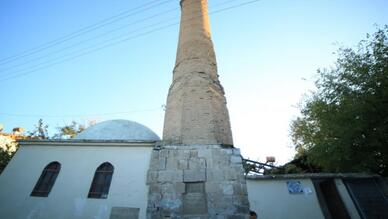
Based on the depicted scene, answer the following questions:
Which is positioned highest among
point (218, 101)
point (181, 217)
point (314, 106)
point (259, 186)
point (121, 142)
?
point (314, 106)

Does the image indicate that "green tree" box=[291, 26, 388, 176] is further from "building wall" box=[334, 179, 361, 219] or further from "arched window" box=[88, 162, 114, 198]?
"arched window" box=[88, 162, 114, 198]

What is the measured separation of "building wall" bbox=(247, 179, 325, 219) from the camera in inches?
325

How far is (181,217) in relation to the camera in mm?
5051

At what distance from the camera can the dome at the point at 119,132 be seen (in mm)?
8853

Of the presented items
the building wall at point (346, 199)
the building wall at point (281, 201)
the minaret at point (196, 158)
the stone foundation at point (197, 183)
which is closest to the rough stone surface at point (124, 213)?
the minaret at point (196, 158)

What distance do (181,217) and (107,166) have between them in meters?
3.64

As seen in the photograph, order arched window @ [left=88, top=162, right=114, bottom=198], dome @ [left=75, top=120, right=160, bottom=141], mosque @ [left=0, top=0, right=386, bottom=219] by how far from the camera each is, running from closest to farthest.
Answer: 1. mosque @ [left=0, top=0, right=386, bottom=219]
2. arched window @ [left=88, top=162, right=114, bottom=198]
3. dome @ [left=75, top=120, right=160, bottom=141]

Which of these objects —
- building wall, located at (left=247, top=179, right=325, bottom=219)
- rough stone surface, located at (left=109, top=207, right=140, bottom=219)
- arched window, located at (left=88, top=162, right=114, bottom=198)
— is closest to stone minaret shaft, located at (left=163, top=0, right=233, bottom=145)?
rough stone surface, located at (left=109, top=207, right=140, bottom=219)

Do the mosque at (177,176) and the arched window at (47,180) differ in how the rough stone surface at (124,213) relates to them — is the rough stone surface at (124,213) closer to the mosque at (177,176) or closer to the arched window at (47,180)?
the mosque at (177,176)

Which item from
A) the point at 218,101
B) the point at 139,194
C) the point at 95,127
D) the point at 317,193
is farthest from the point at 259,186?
the point at 95,127

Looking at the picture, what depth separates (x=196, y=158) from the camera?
571cm

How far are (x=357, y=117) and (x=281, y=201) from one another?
18.1 ft

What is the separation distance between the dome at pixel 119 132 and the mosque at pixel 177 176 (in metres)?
0.05

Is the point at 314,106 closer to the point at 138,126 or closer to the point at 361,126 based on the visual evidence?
the point at 361,126
